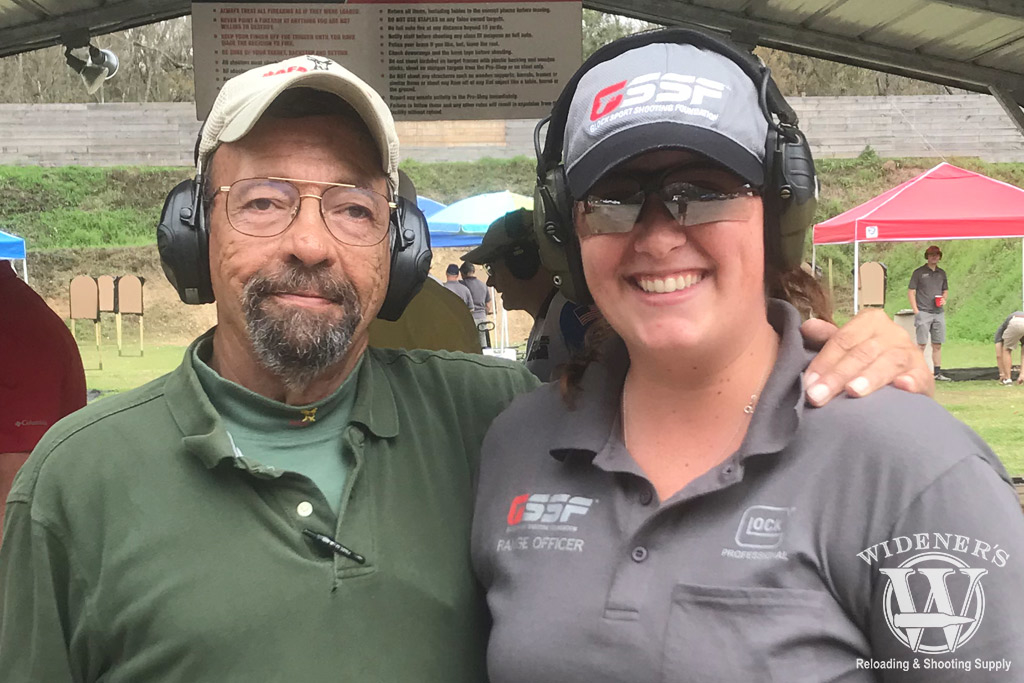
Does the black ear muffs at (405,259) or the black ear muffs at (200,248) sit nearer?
the black ear muffs at (200,248)

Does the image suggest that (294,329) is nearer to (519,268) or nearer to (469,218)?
(519,268)

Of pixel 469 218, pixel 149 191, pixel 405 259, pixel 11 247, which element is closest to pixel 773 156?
pixel 405 259

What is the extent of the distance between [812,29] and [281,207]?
11.8 feet

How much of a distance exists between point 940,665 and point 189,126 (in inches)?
1093

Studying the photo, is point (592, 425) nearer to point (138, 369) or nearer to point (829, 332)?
point (829, 332)

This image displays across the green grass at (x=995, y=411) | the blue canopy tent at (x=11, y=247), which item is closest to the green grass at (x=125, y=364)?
the blue canopy tent at (x=11, y=247)

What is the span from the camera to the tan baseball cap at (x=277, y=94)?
5.00ft

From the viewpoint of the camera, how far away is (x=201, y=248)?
1639mm

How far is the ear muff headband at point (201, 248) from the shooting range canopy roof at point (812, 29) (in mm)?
2896

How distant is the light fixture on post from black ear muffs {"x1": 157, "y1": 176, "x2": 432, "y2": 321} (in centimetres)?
347

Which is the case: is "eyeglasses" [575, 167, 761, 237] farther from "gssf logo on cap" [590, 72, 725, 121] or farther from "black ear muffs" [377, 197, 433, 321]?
"black ear muffs" [377, 197, 433, 321]

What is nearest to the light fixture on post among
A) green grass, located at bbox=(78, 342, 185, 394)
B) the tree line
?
green grass, located at bbox=(78, 342, 185, 394)

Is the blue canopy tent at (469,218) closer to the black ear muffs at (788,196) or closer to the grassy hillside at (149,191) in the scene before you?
the black ear muffs at (788,196)

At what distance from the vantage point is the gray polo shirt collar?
1.23 metres
